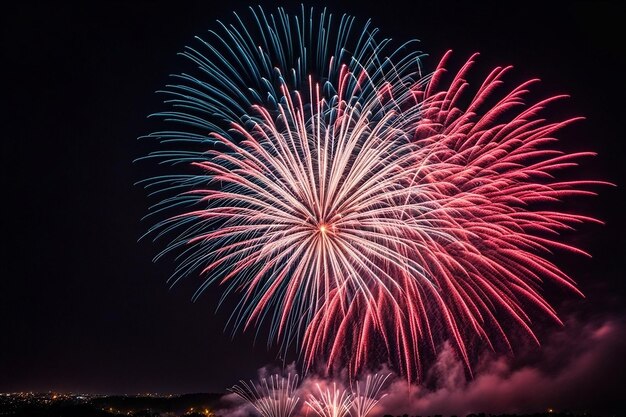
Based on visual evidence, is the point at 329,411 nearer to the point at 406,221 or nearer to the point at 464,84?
the point at 406,221

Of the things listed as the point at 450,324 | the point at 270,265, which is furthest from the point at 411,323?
the point at 270,265

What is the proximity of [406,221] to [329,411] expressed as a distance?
62.4 ft

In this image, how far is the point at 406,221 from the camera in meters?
23.4

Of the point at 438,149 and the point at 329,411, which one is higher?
the point at 438,149

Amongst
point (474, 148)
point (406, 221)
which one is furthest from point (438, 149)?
point (406, 221)

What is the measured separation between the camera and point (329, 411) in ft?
124

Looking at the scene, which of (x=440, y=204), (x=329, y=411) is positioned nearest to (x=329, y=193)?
(x=440, y=204)

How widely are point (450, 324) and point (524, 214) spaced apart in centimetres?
538

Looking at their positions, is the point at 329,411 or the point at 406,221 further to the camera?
the point at 329,411

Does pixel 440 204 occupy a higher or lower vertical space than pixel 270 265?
higher

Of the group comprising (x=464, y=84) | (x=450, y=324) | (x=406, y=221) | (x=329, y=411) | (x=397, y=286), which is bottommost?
(x=329, y=411)

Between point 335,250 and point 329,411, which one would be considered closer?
point 335,250

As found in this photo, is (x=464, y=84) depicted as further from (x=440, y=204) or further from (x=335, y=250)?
(x=335, y=250)

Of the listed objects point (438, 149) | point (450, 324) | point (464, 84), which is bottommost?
point (450, 324)
